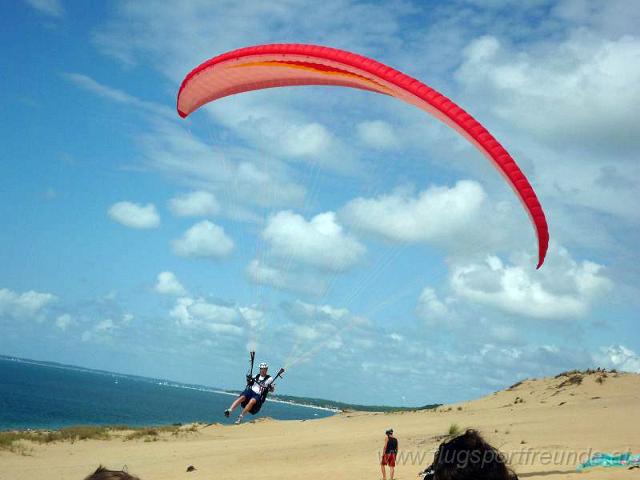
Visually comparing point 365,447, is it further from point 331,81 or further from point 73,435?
point 73,435

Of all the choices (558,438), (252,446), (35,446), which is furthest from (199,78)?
(35,446)

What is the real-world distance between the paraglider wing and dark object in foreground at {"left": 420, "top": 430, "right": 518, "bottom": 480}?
8168mm

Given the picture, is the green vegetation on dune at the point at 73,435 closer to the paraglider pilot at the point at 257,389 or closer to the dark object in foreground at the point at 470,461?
the paraglider pilot at the point at 257,389

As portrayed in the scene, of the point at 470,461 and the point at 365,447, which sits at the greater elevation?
the point at 470,461

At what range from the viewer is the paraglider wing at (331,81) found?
32.3 feet

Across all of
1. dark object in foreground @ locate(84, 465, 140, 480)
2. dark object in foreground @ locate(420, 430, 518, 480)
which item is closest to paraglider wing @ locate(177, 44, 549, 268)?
dark object in foreground @ locate(420, 430, 518, 480)

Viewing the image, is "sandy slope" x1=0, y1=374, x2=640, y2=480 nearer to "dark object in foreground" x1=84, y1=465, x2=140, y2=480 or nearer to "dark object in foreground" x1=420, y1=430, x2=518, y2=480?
"dark object in foreground" x1=420, y1=430, x2=518, y2=480

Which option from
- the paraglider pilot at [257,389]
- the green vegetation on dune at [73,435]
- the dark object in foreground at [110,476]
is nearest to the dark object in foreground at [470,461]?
the dark object in foreground at [110,476]

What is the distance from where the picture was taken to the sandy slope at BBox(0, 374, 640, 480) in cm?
1634

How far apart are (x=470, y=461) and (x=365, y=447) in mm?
21562

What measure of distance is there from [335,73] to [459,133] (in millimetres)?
3096

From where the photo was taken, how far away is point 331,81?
12.2 m

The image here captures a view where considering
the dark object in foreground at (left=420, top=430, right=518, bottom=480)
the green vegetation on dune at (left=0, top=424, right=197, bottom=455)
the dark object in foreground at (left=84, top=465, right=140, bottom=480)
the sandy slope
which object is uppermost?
the dark object in foreground at (left=420, top=430, right=518, bottom=480)

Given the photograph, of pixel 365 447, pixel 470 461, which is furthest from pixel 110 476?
pixel 365 447
